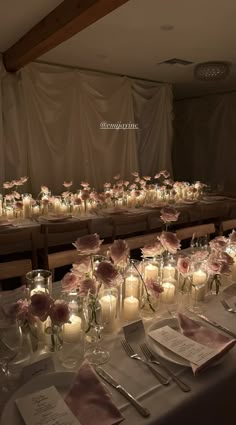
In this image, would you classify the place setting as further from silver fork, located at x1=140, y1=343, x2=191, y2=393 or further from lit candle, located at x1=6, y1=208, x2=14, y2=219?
lit candle, located at x1=6, y1=208, x2=14, y2=219

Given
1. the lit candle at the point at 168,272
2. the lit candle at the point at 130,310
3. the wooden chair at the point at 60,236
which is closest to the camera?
the lit candle at the point at 130,310

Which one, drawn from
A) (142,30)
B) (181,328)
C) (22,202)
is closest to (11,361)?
(181,328)

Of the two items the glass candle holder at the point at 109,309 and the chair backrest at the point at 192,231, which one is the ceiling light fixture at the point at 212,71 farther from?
the glass candle holder at the point at 109,309

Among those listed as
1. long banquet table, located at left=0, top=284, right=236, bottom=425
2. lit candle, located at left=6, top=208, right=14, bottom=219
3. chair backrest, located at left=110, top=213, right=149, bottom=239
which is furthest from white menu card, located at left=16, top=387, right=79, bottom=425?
lit candle, located at left=6, top=208, right=14, bottom=219

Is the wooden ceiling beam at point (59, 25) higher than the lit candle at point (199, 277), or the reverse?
the wooden ceiling beam at point (59, 25)

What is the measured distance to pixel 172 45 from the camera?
12.8ft

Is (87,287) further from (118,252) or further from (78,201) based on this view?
(78,201)

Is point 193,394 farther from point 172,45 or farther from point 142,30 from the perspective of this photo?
point 172,45

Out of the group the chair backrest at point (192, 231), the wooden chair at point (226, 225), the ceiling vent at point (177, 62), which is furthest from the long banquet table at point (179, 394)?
the ceiling vent at point (177, 62)

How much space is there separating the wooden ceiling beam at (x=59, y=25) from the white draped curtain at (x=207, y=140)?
4347 millimetres

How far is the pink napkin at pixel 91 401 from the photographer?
840 mm

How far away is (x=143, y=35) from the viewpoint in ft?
11.8

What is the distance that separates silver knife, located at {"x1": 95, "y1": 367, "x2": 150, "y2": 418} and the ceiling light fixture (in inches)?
157

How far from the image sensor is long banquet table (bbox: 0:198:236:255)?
3100 millimetres
